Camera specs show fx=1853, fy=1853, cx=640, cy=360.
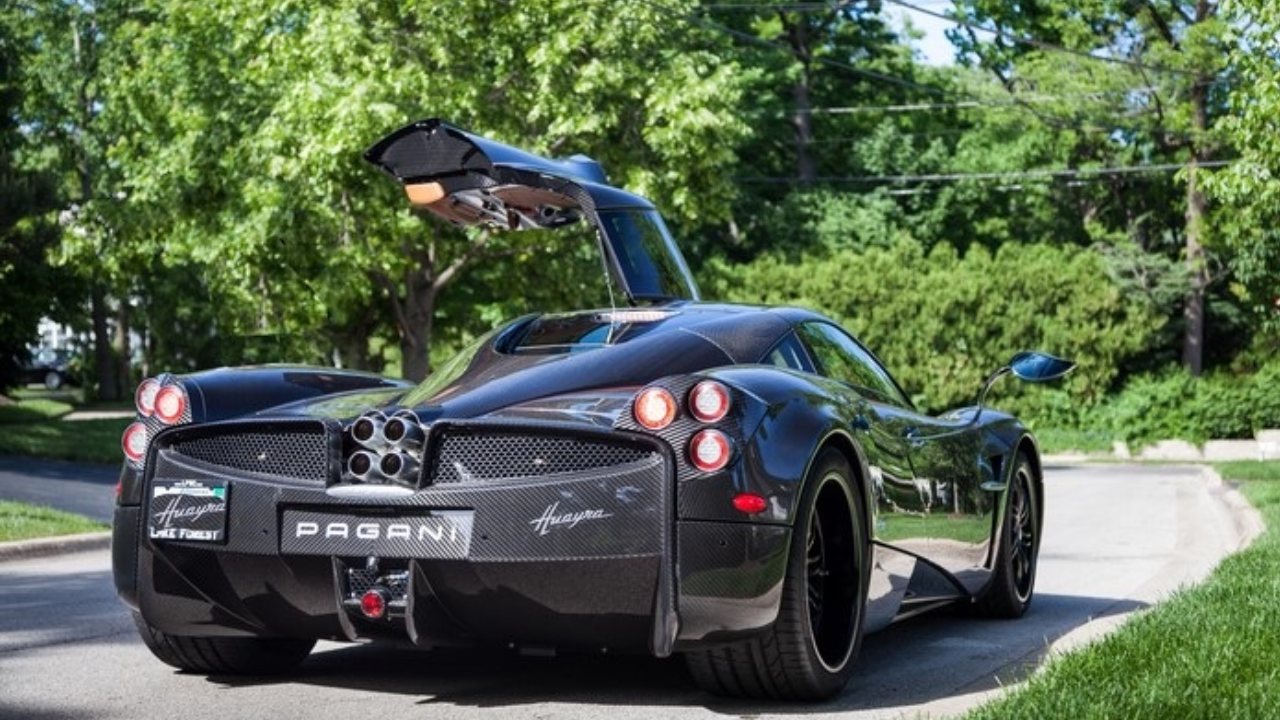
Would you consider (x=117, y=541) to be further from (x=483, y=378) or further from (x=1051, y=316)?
(x=1051, y=316)

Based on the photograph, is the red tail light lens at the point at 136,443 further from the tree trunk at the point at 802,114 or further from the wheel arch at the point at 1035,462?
the tree trunk at the point at 802,114

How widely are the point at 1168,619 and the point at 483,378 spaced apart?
9.93ft

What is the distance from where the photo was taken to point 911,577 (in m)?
6.84

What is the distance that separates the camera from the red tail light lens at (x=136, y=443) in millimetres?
5973

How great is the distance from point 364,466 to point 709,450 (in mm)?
1021

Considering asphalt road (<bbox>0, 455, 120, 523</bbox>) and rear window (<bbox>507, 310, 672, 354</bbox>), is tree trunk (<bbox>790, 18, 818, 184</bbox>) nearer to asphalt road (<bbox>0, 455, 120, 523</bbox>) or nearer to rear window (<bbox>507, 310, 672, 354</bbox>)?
asphalt road (<bbox>0, 455, 120, 523</bbox>)

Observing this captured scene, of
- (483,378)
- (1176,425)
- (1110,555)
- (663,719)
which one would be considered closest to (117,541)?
(483,378)

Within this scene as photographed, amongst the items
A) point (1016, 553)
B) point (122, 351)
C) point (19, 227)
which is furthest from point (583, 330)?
point (122, 351)

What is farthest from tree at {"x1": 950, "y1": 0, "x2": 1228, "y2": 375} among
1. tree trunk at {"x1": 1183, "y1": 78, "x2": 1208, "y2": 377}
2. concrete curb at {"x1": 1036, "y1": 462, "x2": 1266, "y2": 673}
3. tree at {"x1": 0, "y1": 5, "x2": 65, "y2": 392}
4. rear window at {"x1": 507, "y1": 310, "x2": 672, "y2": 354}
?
rear window at {"x1": 507, "y1": 310, "x2": 672, "y2": 354}

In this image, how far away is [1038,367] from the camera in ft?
25.0

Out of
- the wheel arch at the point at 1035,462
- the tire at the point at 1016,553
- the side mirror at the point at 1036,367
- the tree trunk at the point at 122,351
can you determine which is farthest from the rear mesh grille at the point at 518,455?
the tree trunk at the point at 122,351

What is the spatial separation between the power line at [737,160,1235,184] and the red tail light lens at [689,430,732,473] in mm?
39452

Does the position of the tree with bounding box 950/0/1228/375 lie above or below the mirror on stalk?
above

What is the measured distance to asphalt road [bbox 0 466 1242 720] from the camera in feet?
19.0
